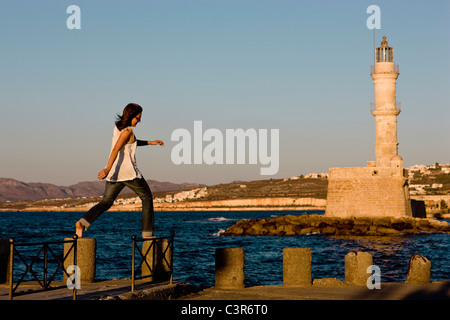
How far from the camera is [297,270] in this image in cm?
1139

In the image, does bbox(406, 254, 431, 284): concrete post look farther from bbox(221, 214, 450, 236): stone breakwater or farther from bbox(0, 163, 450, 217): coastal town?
bbox(0, 163, 450, 217): coastal town

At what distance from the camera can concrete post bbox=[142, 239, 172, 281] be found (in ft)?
33.2

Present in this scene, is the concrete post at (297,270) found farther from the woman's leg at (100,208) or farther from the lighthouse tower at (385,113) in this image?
the lighthouse tower at (385,113)

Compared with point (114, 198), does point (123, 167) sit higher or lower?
higher

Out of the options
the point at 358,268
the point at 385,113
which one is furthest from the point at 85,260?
the point at 385,113

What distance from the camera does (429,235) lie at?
A: 45.7 meters

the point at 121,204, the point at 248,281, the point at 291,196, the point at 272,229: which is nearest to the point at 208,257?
the point at 248,281

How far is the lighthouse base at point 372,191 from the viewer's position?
46.1 m

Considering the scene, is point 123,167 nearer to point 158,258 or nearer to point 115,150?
point 115,150

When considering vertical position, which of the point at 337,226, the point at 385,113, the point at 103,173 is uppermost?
the point at 385,113

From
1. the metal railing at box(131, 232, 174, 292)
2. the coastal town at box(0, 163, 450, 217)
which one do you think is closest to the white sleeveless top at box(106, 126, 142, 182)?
the metal railing at box(131, 232, 174, 292)

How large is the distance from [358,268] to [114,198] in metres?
4.95

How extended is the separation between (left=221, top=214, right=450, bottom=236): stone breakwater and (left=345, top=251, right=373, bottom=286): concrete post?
107ft
